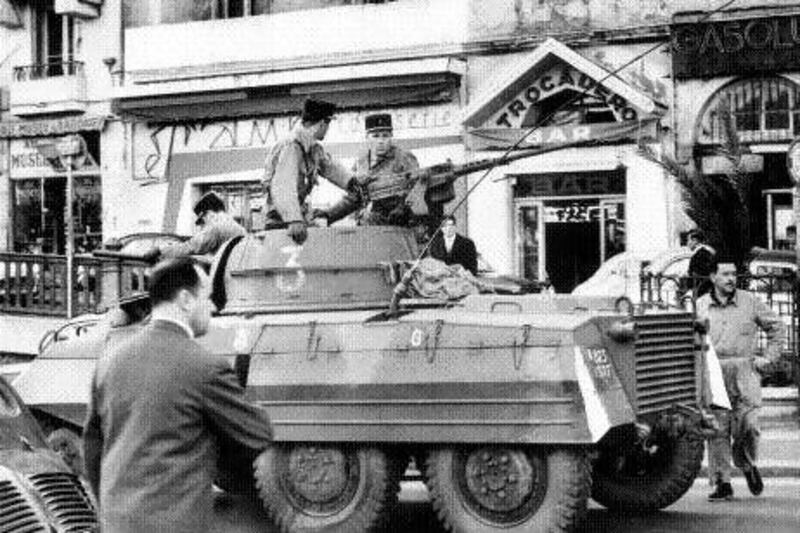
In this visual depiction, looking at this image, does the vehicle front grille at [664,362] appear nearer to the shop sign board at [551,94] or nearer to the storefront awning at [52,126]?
the shop sign board at [551,94]

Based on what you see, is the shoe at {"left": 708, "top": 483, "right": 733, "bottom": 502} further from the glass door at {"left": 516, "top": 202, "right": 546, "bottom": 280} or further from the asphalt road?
the glass door at {"left": 516, "top": 202, "right": 546, "bottom": 280}

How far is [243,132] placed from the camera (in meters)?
27.7

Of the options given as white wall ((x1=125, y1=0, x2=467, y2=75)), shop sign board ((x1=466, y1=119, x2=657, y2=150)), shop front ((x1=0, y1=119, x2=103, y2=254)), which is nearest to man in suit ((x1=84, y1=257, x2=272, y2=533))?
shop sign board ((x1=466, y1=119, x2=657, y2=150))

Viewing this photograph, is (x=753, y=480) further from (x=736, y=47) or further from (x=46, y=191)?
(x=46, y=191)

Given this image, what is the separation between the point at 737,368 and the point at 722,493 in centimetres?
97

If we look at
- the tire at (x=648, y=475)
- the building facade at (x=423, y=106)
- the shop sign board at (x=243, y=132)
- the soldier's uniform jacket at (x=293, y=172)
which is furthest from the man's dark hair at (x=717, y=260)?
the shop sign board at (x=243, y=132)

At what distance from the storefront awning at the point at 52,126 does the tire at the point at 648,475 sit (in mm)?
20137

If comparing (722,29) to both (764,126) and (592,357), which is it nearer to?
(764,126)

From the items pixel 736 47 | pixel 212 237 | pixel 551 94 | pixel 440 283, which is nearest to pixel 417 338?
pixel 440 283

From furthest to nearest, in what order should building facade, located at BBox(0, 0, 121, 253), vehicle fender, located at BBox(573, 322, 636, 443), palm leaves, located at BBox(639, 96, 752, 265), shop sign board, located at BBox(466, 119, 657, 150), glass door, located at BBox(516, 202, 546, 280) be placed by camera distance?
building facade, located at BBox(0, 0, 121, 253) < glass door, located at BBox(516, 202, 546, 280) < shop sign board, located at BBox(466, 119, 657, 150) < palm leaves, located at BBox(639, 96, 752, 265) < vehicle fender, located at BBox(573, 322, 636, 443)

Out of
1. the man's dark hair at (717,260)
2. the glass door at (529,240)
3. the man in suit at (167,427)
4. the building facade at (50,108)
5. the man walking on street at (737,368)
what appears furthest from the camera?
the building facade at (50,108)

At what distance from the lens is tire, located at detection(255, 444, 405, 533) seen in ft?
32.2

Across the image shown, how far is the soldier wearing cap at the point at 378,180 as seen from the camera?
36.6ft

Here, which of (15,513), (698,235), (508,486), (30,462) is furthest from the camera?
(698,235)
